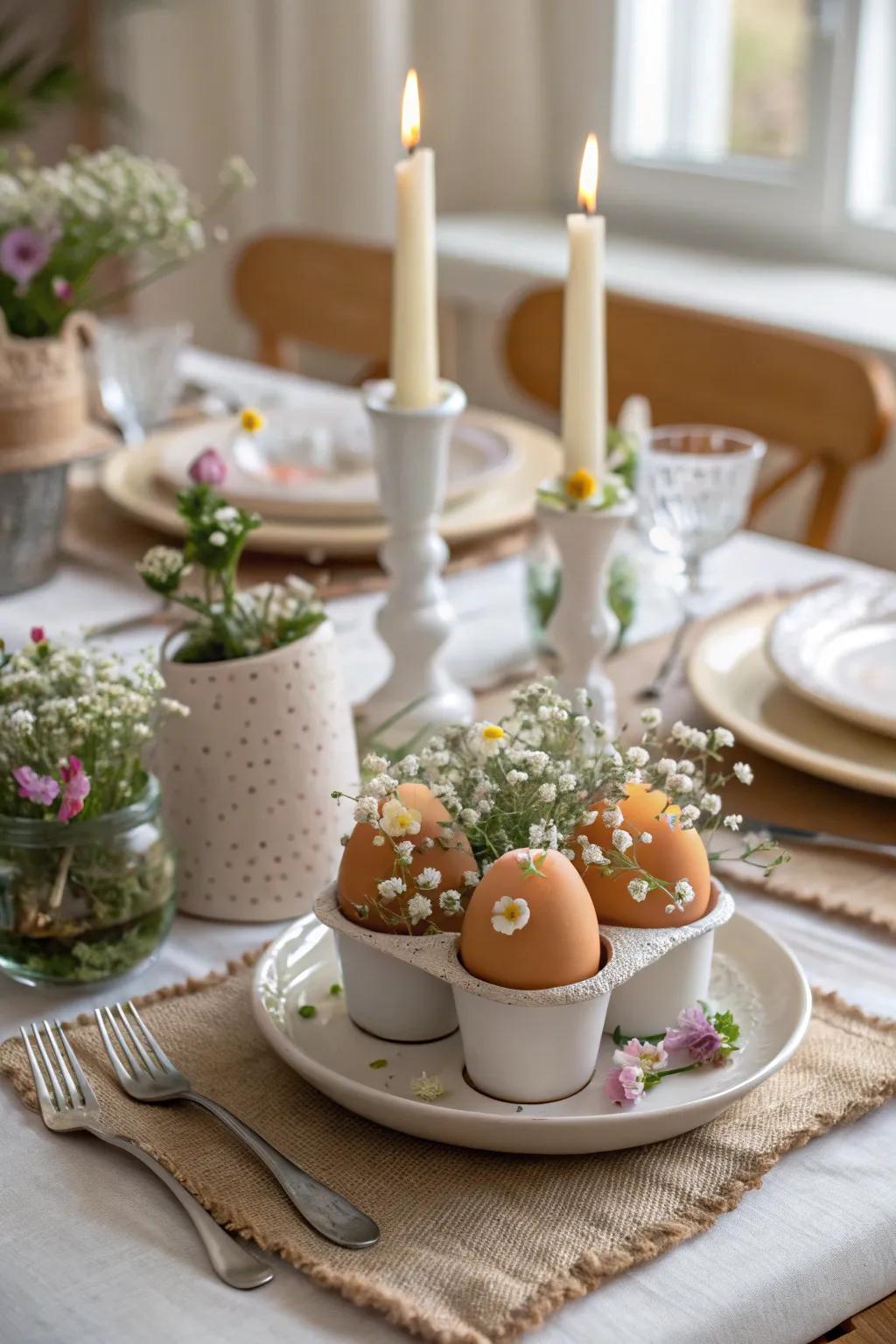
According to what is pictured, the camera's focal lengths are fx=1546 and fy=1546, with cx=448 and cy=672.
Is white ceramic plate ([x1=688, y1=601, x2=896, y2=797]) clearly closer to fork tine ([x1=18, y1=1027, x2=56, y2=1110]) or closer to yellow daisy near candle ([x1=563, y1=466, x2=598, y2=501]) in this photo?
yellow daisy near candle ([x1=563, y1=466, x2=598, y2=501])

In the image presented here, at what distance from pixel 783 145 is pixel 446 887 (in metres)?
2.31

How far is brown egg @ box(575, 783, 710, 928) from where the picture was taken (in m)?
0.64

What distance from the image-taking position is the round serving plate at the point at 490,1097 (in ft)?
1.97

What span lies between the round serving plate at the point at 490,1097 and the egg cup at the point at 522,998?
1 cm

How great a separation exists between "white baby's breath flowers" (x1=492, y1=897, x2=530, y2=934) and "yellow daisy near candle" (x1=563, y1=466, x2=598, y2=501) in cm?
35

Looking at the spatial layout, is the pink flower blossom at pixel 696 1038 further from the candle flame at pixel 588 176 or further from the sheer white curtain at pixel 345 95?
the sheer white curtain at pixel 345 95

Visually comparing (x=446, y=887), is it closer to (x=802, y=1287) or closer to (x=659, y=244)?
(x=802, y=1287)

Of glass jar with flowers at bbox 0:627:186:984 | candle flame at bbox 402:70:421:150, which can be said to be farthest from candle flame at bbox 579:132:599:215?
glass jar with flowers at bbox 0:627:186:984

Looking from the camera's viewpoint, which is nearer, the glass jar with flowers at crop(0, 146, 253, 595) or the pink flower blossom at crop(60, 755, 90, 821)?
A: the pink flower blossom at crop(60, 755, 90, 821)

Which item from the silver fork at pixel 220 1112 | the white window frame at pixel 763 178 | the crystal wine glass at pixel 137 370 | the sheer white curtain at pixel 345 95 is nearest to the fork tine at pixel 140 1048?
the silver fork at pixel 220 1112

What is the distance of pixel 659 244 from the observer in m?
2.79

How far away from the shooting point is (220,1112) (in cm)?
63

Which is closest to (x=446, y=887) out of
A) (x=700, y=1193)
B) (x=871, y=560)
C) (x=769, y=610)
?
(x=700, y=1193)

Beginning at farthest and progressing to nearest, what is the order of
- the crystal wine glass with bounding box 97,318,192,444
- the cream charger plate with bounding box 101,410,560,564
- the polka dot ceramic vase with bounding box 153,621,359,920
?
the crystal wine glass with bounding box 97,318,192,444 → the cream charger plate with bounding box 101,410,560,564 → the polka dot ceramic vase with bounding box 153,621,359,920
